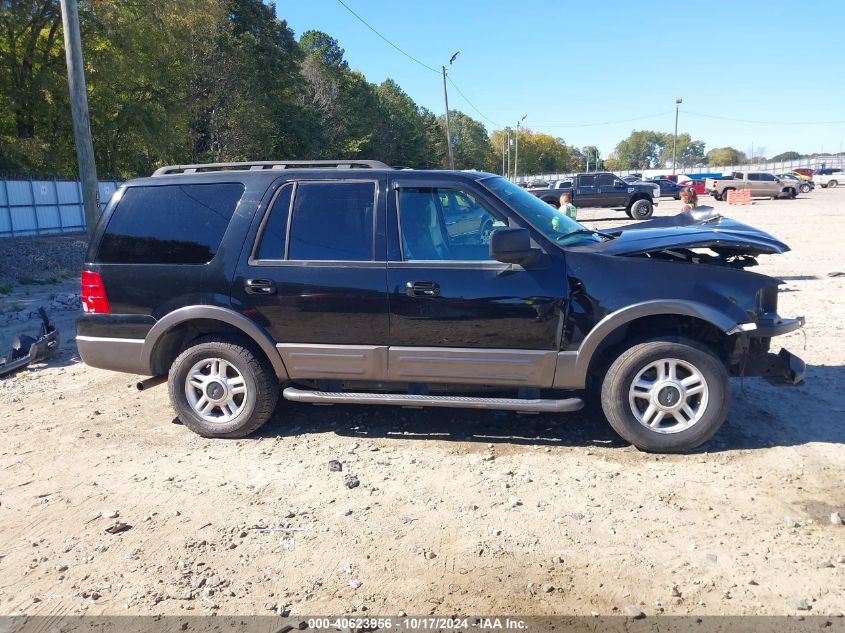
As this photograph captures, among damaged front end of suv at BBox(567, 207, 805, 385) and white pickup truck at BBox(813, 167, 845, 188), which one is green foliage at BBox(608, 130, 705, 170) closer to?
white pickup truck at BBox(813, 167, 845, 188)

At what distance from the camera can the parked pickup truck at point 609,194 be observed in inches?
1054

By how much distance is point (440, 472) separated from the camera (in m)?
4.28

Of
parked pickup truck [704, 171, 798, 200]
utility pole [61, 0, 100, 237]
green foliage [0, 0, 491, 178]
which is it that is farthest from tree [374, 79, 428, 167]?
utility pole [61, 0, 100, 237]

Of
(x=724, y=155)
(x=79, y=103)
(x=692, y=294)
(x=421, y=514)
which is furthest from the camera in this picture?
(x=724, y=155)

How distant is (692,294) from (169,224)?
149 inches

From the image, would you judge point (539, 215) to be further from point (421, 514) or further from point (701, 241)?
point (421, 514)

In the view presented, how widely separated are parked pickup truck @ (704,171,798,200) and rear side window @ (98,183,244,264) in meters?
39.8

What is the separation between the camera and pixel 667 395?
432 centimetres

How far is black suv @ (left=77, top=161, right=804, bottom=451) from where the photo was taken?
4.30m

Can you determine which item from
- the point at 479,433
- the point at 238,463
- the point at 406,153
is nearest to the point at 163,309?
the point at 238,463

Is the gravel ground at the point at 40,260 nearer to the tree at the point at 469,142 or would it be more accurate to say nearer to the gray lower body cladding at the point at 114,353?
the gray lower body cladding at the point at 114,353

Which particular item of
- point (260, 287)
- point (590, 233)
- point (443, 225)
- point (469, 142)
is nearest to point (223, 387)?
point (260, 287)

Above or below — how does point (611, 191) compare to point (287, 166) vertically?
below

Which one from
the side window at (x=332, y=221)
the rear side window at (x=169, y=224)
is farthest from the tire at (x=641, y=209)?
the rear side window at (x=169, y=224)
